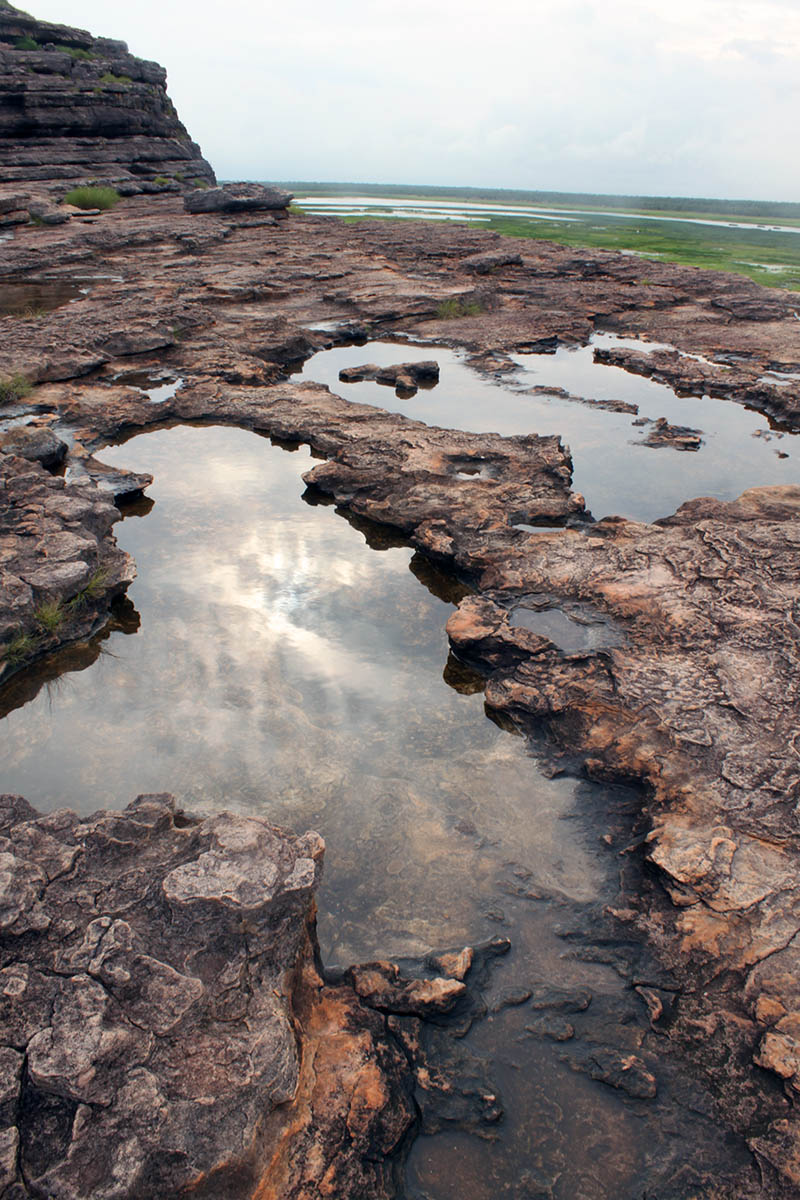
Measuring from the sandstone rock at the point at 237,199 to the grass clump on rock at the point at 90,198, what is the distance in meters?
2.09

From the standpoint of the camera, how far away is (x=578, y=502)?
543 centimetres

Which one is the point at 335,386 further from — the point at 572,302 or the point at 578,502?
the point at 572,302

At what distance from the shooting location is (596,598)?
13.7ft

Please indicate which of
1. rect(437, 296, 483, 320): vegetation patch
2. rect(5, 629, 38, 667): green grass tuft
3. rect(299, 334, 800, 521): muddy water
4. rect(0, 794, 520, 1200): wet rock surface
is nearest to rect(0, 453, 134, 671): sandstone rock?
rect(5, 629, 38, 667): green grass tuft

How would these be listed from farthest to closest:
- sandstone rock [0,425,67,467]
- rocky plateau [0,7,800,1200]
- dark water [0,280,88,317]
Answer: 1. dark water [0,280,88,317]
2. sandstone rock [0,425,67,467]
3. rocky plateau [0,7,800,1200]

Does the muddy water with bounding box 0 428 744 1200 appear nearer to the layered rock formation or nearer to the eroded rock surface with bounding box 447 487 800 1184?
the eroded rock surface with bounding box 447 487 800 1184

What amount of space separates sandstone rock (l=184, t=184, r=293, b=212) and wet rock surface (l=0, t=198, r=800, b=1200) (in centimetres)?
871

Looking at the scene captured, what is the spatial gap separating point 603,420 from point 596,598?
431 cm

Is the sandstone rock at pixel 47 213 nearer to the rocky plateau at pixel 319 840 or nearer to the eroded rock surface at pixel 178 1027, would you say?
the rocky plateau at pixel 319 840

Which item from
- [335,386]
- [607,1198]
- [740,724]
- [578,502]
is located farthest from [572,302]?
[607,1198]

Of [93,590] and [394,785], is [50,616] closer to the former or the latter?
[93,590]

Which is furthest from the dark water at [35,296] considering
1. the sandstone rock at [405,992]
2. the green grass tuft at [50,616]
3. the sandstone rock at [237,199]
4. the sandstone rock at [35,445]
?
the sandstone rock at [405,992]

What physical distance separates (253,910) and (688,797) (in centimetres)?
183

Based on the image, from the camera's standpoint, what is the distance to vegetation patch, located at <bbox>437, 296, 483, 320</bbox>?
11695 millimetres
